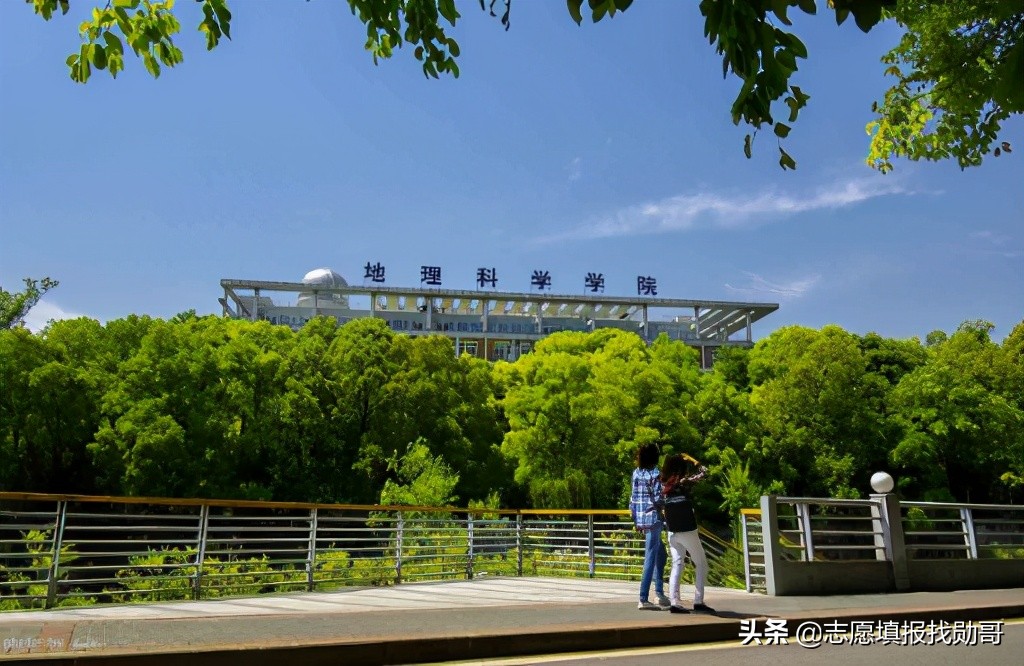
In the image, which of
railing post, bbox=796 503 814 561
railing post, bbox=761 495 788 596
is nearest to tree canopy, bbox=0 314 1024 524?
railing post, bbox=796 503 814 561

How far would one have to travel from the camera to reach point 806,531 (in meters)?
11.5

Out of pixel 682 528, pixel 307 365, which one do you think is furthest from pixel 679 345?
pixel 682 528

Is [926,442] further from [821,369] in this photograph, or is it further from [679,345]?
[679,345]

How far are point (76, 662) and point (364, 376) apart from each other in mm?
39305

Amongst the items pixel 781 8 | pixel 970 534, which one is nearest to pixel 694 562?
pixel 781 8

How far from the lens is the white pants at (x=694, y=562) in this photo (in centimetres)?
875

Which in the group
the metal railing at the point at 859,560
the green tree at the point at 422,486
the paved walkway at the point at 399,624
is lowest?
the paved walkway at the point at 399,624

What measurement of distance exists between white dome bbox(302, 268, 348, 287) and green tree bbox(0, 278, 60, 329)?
43.8 metres

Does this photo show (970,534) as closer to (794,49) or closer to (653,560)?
(653,560)

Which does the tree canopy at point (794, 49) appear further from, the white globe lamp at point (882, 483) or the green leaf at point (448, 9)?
the white globe lamp at point (882, 483)

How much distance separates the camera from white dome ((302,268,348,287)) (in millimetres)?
98250

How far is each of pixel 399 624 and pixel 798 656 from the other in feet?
11.0

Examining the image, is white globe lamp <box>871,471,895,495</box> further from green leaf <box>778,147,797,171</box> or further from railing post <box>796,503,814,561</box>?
green leaf <box>778,147,797,171</box>

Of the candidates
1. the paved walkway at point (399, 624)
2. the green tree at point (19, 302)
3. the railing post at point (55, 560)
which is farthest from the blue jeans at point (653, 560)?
the green tree at point (19, 302)
